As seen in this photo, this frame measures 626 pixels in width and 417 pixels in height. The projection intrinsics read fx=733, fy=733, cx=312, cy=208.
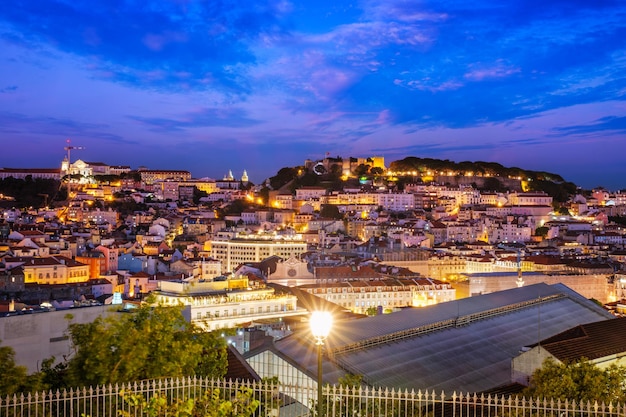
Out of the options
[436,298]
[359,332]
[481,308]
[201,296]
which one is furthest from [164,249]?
[359,332]

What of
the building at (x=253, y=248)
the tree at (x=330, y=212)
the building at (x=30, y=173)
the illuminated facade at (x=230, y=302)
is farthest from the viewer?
the building at (x=30, y=173)

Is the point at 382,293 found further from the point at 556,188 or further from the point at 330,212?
the point at 556,188

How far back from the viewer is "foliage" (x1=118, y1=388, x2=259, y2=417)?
6.81 meters

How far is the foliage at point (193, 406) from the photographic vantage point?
22.4ft

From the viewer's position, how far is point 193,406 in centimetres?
694

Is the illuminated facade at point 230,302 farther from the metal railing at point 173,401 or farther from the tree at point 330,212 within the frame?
the tree at point 330,212

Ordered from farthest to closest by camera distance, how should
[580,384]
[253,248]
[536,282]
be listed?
[253,248] < [536,282] < [580,384]

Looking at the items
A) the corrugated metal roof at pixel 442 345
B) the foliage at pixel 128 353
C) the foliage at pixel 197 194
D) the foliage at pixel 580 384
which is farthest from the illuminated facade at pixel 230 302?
the foliage at pixel 197 194

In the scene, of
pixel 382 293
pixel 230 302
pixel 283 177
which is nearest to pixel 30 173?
pixel 283 177

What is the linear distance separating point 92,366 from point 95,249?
44.7 m

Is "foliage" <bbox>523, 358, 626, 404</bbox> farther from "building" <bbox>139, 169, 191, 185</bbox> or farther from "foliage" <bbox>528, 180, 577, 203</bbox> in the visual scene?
"building" <bbox>139, 169, 191, 185</bbox>

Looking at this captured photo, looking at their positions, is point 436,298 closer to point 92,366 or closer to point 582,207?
point 92,366

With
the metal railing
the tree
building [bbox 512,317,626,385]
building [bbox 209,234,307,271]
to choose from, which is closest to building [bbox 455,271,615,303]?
building [bbox 209,234,307,271]

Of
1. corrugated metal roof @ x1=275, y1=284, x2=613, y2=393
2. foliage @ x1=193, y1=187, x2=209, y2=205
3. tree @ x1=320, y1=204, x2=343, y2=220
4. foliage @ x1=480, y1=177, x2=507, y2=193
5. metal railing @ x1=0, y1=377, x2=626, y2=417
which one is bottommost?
corrugated metal roof @ x1=275, y1=284, x2=613, y2=393
